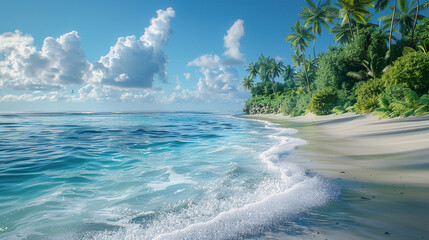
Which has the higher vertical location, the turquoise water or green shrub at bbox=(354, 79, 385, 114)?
green shrub at bbox=(354, 79, 385, 114)

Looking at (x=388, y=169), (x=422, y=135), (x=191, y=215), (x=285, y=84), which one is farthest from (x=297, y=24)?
(x=191, y=215)

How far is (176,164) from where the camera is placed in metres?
6.26

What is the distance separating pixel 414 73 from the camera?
1457cm

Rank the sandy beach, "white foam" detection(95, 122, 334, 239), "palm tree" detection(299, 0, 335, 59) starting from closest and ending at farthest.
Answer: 1. the sandy beach
2. "white foam" detection(95, 122, 334, 239)
3. "palm tree" detection(299, 0, 335, 59)

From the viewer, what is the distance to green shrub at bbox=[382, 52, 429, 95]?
14414 mm

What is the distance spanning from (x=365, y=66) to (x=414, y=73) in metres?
9.77

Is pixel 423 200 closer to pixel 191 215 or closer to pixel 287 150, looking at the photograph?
pixel 191 215

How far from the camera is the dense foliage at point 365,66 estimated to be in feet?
44.4

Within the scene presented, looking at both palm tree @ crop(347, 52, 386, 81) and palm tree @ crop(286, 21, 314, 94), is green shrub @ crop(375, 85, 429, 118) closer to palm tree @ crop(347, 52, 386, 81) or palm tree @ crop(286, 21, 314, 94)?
palm tree @ crop(347, 52, 386, 81)

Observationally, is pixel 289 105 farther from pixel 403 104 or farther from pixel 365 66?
pixel 403 104

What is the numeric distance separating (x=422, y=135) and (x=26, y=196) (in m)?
10.5

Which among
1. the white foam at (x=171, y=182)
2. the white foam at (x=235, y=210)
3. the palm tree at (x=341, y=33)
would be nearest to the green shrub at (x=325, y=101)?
the palm tree at (x=341, y=33)

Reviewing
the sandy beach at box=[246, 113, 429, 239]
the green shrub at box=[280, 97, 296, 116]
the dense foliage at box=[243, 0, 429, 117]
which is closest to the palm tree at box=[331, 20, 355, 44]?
the dense foliage at box=[243, 0, 429, 117]

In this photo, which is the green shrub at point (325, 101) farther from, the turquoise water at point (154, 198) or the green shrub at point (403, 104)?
the turquoise water at point (154, 198)
